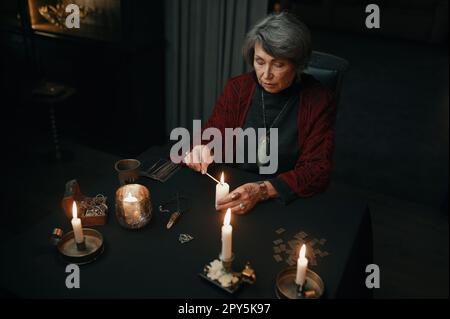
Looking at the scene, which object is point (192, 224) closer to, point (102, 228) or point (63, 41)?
point (102, 228)

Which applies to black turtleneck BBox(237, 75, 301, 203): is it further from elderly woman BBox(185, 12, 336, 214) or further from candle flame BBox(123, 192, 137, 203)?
candle flame BBox(123, 192, 137, 203)

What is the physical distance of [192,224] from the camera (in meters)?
1.65

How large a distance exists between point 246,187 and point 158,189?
381 millimetres

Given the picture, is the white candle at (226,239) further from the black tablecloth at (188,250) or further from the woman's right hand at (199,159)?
the woman's right hand at (199,159)

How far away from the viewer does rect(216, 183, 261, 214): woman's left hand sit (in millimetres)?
1707

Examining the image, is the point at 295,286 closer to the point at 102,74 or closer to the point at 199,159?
the point at 199,159

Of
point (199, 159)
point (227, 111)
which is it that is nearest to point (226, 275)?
point (199, 159)

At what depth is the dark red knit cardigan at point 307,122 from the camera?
1.87 metres

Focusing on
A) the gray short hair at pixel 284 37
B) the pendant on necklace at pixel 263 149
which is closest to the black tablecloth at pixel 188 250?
the pendant on necklace at pixel 263 149

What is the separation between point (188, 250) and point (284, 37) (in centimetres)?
96

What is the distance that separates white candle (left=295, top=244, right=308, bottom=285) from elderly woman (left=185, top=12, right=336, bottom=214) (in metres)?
0.42

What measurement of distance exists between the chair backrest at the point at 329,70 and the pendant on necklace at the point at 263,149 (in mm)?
475

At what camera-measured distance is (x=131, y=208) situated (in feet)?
5.12

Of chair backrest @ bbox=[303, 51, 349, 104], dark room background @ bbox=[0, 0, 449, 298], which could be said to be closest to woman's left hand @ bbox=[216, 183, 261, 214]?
chair backrest @ bbox=[303, 51, 349, 104]
